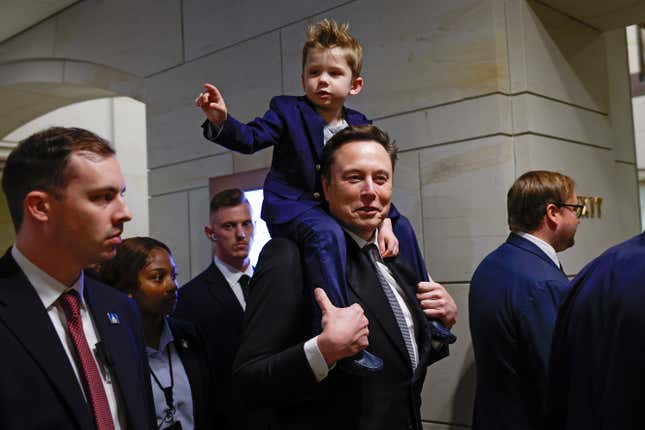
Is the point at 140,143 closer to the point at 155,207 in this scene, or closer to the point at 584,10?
the point at 155,207

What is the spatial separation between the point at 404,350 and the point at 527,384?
1173 millimetres

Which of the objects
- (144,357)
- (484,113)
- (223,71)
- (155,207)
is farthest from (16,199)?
(155,207)

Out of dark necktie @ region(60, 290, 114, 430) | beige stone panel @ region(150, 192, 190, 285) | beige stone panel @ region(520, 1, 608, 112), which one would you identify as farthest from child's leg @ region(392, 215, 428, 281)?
beige stone panel @ region(150, 192, 190, 285)

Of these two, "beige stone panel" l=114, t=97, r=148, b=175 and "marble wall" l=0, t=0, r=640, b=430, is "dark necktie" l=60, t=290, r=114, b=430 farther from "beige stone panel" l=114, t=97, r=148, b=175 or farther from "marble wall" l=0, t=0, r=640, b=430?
"beige stone panel" l=114, t=97, r=148, b=175

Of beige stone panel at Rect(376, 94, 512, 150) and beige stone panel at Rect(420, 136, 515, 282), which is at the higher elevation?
beige stone panel at Rect(376, 94, 512, 150)

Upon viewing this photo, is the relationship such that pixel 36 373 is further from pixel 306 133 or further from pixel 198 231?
pixel 198 231

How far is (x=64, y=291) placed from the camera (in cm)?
171

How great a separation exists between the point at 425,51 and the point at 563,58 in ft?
2.72

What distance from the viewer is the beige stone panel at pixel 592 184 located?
3570 mm

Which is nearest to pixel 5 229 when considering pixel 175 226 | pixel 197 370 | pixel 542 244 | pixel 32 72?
pixel 32 72

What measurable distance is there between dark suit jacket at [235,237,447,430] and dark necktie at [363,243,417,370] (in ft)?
0.08

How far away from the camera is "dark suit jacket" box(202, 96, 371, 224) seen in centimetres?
225

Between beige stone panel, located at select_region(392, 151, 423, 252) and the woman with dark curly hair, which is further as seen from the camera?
beige stone panel, located at select_region(392, 151, 423, 252)

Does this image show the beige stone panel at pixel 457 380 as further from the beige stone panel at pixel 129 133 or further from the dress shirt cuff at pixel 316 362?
the beige stone panel at pixel 129 133
